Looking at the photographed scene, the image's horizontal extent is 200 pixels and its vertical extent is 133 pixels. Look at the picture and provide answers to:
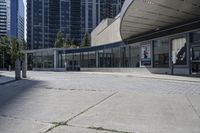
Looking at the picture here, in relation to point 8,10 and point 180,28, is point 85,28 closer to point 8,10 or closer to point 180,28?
point 8,10

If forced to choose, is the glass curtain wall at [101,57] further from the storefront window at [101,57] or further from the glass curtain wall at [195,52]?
the glass curtain wall at [195,52]

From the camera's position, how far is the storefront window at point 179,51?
28036 mm

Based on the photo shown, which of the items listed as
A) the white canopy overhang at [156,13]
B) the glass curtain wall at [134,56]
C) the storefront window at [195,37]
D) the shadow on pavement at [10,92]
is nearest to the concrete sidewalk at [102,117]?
the shadow on pavement at [10,92]

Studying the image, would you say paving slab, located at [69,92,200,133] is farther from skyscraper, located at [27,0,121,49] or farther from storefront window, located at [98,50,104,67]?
skyscraper, located at [27,0,121,49]

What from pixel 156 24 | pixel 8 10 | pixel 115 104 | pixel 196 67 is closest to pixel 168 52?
pixel 156 24

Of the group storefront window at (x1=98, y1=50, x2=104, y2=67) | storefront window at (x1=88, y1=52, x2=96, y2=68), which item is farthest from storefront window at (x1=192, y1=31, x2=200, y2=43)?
storefront window at (x1=88, y1=52, x2=96, y2=68)

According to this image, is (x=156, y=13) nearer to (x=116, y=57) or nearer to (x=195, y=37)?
(x=195, y=37)

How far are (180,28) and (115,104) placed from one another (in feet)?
65.0

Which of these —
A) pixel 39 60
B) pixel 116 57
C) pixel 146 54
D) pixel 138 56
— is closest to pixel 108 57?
pixel 116 57

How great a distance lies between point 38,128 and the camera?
6.67m

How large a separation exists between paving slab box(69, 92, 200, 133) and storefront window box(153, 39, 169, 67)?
70.9 feet

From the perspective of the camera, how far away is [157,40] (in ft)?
109

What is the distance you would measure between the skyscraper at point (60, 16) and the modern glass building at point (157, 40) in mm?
66516

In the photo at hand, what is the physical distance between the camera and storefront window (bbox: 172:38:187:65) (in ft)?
92.0
